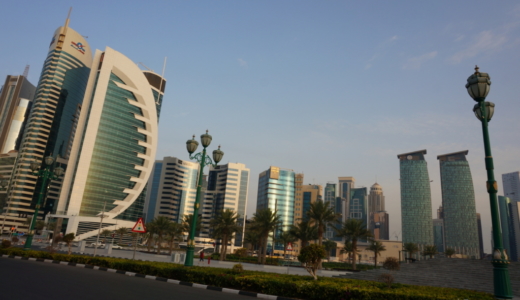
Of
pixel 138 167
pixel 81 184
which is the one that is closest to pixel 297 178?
pixel 138 167

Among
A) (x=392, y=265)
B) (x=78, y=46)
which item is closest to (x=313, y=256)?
(x=392, y=265)

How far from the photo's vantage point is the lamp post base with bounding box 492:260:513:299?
10.9 metres

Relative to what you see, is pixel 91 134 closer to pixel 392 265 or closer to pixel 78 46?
pixel 78 46

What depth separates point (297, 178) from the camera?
193 meters

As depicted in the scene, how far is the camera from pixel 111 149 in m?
120

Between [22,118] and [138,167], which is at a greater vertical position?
[22,118]

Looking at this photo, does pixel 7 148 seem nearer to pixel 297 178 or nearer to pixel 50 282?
pixel 297 178

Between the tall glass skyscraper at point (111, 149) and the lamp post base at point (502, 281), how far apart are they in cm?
11903

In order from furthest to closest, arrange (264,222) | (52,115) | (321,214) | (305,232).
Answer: (52,115) → (264,222) → (305,232) → (321,214)

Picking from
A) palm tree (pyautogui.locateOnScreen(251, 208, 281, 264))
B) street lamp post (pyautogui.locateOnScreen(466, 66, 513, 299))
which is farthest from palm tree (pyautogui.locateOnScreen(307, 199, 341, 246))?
street lamp post (pyautogui.locateOnScreen(466, 66, 513, 299))

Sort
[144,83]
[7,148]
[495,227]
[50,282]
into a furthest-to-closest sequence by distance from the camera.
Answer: [7,148] → [144,83] → [50,282] → [495,227]

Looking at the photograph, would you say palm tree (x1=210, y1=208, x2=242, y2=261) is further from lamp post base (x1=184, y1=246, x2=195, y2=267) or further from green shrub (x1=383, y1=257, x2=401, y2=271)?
lamp post base (x1=184, y1=246, x2=195, y2=267)

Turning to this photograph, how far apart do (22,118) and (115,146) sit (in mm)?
105947

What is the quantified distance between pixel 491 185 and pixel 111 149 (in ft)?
409
